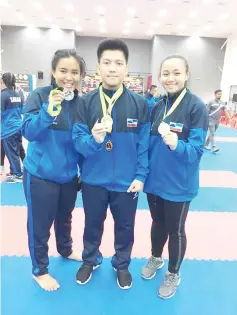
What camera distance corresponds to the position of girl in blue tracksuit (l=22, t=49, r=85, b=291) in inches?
78.3

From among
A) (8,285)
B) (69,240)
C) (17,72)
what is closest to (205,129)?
(69,240)

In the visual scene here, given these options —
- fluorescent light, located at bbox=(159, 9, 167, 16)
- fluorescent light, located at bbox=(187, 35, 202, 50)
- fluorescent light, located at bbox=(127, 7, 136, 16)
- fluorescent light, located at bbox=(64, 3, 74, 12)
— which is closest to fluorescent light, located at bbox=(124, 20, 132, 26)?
fluorescent light, located at bbox=(127, 7, 136, 16)

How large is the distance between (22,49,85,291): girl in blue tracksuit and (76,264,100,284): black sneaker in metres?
0.20

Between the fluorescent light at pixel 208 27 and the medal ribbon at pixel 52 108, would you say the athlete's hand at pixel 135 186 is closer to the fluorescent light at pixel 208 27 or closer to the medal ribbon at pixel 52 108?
the medal ribbon at pixel 52 108

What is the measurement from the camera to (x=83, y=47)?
2072 centimetres

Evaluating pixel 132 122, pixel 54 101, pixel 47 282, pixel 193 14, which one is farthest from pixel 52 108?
pixel 193 14

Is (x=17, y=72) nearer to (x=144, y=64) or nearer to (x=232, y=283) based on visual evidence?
(x=144, y=64)

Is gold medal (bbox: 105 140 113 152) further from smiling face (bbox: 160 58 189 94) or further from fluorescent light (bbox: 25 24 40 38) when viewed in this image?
fluorescent light (bbox: 25 24 40 38)

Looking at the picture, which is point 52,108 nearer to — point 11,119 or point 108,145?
point 108,145

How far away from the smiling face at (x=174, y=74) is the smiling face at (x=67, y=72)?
633 millimetres

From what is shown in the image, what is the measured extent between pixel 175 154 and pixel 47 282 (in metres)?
1.41

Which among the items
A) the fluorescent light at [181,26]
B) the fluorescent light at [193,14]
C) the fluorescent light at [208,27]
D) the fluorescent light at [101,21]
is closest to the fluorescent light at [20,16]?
the fluorescent light at [101,21]

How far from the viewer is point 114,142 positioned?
81.3 inches

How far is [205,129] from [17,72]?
19.7 m
